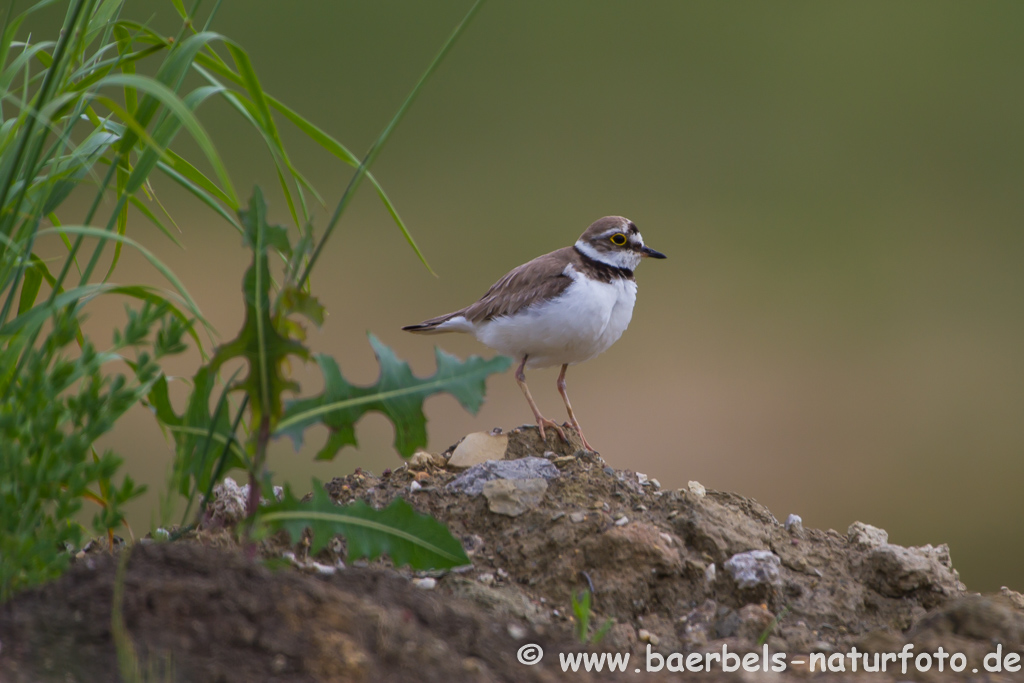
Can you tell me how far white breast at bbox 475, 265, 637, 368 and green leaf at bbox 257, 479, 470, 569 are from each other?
208 centimetres

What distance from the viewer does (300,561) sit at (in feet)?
9.61

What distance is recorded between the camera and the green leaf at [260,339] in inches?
88.7

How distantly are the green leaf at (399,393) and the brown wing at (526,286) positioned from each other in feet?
6.62

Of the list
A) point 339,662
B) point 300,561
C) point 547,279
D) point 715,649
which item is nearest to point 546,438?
point 547,279

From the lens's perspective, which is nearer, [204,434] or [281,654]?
[281,654]

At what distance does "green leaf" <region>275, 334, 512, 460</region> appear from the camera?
2422 mm

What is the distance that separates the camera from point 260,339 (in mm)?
2268

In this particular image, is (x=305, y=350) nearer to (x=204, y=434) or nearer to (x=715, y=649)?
(x=204, y=434)

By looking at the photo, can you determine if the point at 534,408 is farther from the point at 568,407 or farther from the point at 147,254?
the point at 147,254

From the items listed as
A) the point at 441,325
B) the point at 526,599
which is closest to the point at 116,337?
the point at 526,599

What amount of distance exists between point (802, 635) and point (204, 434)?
1.92 meters

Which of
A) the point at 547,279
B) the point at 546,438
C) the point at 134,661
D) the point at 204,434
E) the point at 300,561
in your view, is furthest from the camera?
the point at 547,279

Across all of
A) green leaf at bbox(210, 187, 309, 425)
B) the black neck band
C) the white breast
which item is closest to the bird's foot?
the white breast

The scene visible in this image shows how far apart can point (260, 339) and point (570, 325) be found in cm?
230
